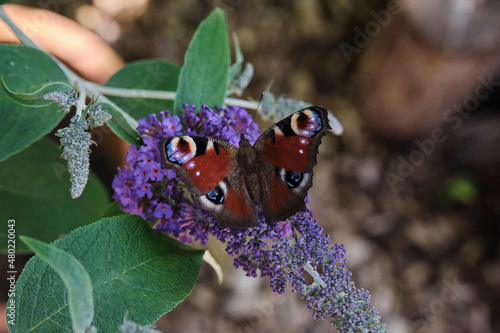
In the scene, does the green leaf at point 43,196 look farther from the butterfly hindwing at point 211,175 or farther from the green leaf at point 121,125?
the butterfly hindwing at point 211,175

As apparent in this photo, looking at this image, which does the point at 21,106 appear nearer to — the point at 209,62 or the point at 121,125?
the point at 121,125

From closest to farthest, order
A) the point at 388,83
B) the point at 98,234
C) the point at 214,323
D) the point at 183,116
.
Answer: the point at 98,234 → the point at 183,116 → the point at 214,323 → the point at 388,83

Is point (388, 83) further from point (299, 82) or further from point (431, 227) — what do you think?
point (431, 227)

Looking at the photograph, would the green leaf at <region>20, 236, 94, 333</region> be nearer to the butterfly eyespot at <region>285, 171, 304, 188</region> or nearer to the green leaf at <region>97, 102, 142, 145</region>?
the green leaf at <region>97, 102, 142, 145</region>

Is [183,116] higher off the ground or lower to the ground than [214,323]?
higher

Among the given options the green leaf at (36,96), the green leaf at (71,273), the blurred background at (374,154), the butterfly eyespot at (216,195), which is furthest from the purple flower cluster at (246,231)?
the blurred background at (374,154)

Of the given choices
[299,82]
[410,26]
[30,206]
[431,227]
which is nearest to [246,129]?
[30,206]

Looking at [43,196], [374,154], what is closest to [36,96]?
[43,196]
